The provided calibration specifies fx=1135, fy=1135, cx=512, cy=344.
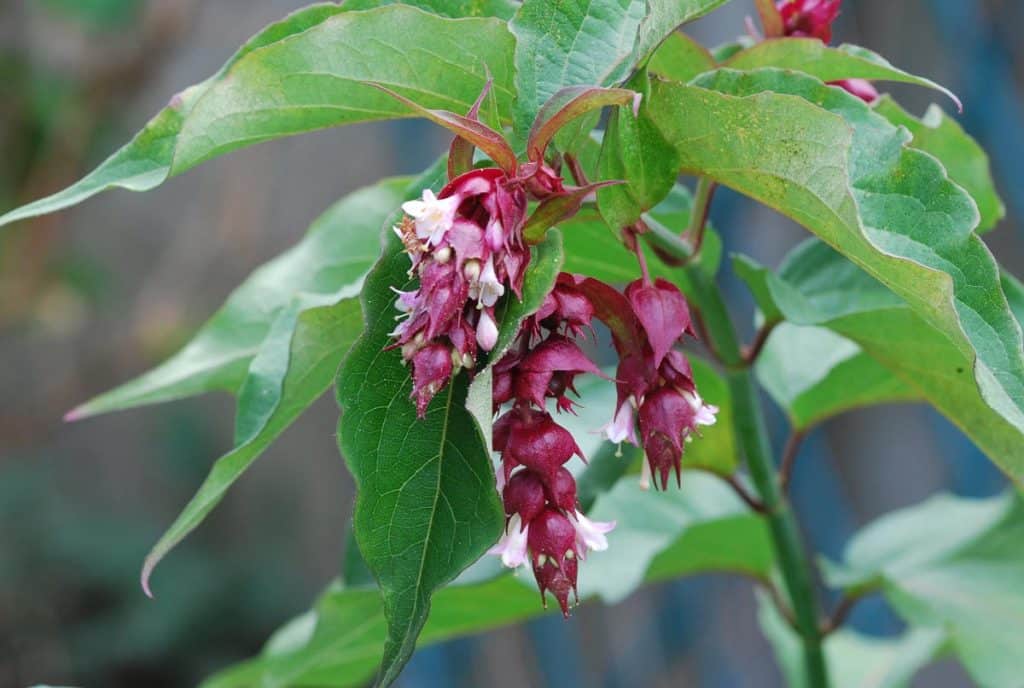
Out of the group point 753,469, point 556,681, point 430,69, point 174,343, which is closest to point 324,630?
point 753,469

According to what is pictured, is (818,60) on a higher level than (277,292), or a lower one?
higher

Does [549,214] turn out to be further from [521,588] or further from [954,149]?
[521,588]

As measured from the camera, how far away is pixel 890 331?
0.51 m

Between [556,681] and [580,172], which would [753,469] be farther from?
[556,681]

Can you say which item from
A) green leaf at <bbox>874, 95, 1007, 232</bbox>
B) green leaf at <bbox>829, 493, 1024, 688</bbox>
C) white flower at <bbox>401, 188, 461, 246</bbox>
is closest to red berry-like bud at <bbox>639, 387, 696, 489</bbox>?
white flower at <bbox>401, 188, 461, 246</bbox>

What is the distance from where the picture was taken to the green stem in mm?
542

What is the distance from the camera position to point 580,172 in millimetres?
438

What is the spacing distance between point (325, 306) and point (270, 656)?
376 mm

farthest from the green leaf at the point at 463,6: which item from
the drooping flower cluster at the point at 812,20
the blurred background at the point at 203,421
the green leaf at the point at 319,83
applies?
the blurred background at the point at 203,421

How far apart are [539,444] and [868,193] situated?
0.14 m

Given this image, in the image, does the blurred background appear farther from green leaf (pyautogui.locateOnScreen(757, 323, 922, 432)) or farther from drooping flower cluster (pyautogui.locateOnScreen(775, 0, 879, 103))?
drooping flower cluster (pyautogui.locateOnScreen(775, 0, 879, 103))

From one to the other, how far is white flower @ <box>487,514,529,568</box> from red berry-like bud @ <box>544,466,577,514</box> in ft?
0.04

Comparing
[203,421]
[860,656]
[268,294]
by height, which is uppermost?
[268,294]

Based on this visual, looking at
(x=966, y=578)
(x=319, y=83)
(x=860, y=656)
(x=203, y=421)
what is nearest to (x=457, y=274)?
(x=319, y=83)
